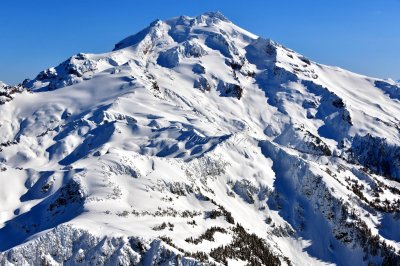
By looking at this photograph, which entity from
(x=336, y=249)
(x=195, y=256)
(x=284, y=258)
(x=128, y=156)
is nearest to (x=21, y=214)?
(x=128, y=156)

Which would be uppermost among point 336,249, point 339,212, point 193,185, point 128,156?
point 128,156

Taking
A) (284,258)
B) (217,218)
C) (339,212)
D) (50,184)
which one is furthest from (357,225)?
(50,184)

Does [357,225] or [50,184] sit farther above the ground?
[50,184]

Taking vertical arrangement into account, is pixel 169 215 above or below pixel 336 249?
above

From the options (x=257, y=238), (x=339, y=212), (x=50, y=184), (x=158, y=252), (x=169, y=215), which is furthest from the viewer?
(x=339, y=212)

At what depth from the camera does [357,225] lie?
18725cm

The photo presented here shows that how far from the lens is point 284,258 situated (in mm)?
172750

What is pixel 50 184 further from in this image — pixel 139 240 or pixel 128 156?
pixel 139 240

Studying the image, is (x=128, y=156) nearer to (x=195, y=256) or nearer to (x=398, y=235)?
(x=195, y=256)

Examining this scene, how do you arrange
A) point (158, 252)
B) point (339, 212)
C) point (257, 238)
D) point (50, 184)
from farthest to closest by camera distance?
point (339, 212), point (50, 184), point (257, 238), point (158, 252)

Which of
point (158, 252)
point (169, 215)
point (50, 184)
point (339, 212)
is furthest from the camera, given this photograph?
point (339, 212)

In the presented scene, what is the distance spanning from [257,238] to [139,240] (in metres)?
51.2

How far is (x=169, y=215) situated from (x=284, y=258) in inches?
1632

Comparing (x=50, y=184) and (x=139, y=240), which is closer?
(x=139, y=240)
